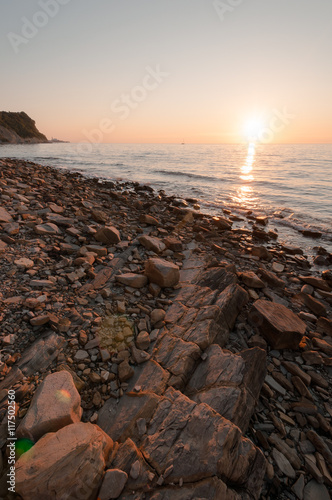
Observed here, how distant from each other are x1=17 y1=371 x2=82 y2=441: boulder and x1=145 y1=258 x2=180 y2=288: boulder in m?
2.65

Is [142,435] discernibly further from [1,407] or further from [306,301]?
[306,301]

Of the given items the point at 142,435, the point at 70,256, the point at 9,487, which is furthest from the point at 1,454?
the point at 70,256

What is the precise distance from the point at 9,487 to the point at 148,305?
2.98 m

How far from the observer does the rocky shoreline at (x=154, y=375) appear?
2.05m

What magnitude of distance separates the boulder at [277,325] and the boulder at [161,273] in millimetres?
1753

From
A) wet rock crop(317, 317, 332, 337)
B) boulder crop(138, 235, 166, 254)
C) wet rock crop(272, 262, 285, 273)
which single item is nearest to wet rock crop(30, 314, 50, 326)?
boulder crop(138, 235, 166, 254)

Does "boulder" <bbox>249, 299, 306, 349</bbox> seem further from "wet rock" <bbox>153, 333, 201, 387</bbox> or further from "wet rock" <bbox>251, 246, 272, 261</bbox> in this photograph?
"wet rock" <bbox>251, 246, 272, 261</bbox>

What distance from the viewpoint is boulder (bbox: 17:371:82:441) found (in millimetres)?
2267

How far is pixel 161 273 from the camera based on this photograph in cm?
500

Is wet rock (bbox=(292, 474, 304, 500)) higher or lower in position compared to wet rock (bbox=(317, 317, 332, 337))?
higher

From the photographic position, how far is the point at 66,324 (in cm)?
375

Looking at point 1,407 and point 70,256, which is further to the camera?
point 70,256

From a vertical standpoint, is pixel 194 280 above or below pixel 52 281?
below

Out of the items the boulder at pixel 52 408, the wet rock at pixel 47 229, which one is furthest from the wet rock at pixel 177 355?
the wet rock at pixel 47 229
